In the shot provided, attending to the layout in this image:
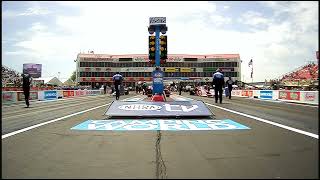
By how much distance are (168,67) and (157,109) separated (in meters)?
118

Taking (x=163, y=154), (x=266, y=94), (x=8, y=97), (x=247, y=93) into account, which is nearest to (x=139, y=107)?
(x=163, y=154)

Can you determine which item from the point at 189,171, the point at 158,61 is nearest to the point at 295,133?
the point at 189,171

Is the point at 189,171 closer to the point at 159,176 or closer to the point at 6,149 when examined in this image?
the point at 159,176

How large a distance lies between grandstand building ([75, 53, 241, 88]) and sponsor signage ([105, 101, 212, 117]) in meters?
117

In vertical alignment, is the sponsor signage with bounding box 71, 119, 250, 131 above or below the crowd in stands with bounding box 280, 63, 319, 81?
below

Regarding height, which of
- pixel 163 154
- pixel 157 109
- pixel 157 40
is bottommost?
pixel 163 154

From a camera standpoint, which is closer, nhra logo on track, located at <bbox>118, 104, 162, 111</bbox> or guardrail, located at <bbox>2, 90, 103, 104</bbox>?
nhra logo on track, located at <bbox>118, 104, 162, 111</bbox>

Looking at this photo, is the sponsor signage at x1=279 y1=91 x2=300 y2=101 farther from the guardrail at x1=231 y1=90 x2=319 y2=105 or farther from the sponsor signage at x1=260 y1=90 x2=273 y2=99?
the sponsor signage at x1=260 y1=90 x2=273 y2=99

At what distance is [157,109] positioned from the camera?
1233cm

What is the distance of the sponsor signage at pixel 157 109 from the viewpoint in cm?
1191

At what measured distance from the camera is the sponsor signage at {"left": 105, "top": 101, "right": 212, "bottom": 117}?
11914mm

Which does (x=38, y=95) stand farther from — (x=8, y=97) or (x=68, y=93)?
(x=68, y=93)

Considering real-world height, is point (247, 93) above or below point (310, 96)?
below

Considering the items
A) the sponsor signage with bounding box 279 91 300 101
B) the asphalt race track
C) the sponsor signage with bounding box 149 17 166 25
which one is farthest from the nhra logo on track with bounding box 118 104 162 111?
the sponsor signage with bounding box 279 91 300 101
